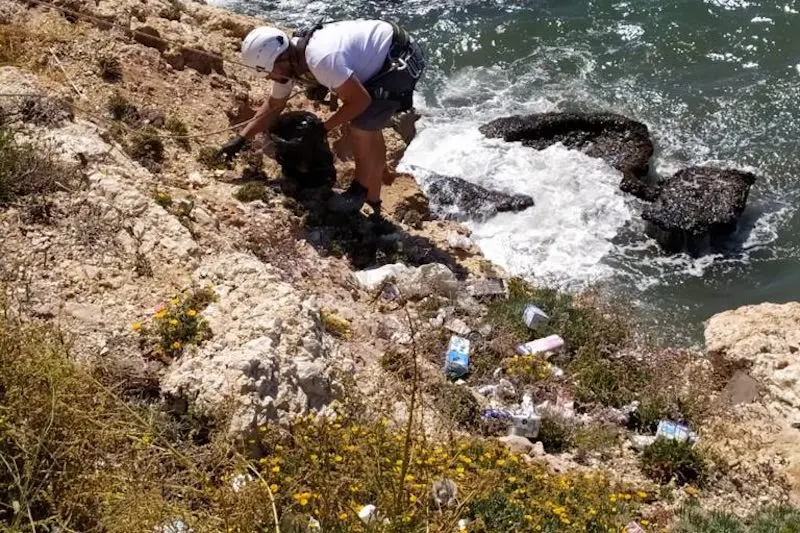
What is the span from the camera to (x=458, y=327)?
252 inches

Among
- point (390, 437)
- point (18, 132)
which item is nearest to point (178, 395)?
point (390, 437)

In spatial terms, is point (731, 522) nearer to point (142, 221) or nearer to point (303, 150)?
point (142, 221)

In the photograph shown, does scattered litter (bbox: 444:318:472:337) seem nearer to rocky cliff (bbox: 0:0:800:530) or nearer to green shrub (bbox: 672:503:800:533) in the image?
rocky cliff (bbox: 0:0:800:530)

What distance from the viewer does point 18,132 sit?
5.89 metres

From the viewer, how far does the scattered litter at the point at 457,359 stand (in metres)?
5.94

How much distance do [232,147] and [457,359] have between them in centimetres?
288

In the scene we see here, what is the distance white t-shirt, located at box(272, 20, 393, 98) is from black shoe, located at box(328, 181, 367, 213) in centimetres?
119

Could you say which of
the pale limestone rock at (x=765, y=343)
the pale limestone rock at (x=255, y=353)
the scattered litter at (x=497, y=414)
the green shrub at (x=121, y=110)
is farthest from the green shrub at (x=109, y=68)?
the pale limestone rock at (x=765, y=343)

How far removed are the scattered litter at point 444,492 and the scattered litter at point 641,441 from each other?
5.96 ft

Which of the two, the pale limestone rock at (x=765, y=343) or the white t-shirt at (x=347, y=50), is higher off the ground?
the white t-shirt at (x=347, y=50)

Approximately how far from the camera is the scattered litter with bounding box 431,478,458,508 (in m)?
4.18

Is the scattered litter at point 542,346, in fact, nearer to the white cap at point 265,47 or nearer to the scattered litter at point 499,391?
the scattered litter at point 499,391

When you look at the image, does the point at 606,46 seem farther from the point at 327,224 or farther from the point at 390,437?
the point at 390,437

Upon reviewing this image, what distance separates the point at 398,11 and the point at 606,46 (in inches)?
143
